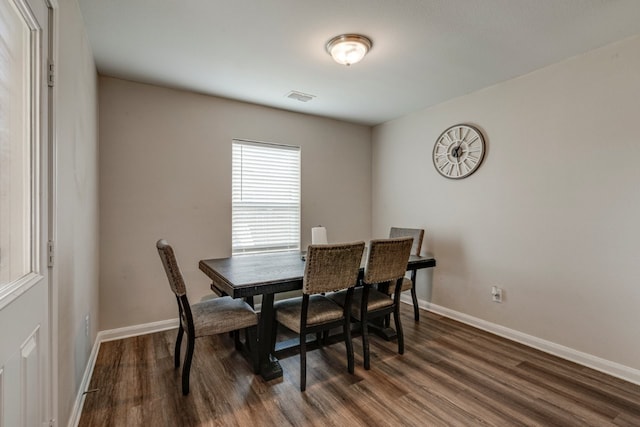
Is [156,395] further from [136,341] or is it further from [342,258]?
[342,258]

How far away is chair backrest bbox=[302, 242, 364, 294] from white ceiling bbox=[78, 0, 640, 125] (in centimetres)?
147

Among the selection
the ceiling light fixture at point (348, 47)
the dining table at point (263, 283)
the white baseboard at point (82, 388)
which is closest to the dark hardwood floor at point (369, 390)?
the white baseboard at point (82, 388)

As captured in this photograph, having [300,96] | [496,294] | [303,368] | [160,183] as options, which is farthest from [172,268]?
[496,294]

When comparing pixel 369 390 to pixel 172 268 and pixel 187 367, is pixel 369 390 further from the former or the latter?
pixel 172 268

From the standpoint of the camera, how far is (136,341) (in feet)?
9.10

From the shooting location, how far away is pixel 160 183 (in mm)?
3023

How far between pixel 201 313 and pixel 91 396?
79cm

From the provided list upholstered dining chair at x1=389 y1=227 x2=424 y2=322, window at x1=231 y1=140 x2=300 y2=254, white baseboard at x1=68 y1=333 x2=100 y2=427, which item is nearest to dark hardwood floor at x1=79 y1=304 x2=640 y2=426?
white baseboard at x1=68 y1=333 x2=100 y2=427

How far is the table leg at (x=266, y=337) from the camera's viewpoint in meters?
2.22

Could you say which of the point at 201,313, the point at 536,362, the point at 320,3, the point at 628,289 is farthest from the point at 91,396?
the point at 628,289

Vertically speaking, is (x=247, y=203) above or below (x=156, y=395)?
above

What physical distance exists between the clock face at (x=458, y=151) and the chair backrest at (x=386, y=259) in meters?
1.34

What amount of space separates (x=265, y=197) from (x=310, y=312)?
5.89 feet

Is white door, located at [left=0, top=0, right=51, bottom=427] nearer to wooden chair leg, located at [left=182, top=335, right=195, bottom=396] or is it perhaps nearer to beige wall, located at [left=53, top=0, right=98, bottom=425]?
beige wall, located at [left=53, top=0, right=98, bottom=425]
